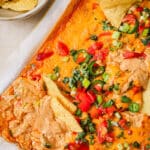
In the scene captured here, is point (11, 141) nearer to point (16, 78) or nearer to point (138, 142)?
point (16, 78)

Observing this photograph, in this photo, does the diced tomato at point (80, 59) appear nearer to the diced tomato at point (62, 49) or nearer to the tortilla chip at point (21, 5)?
the diced tomato at point (62, 49)

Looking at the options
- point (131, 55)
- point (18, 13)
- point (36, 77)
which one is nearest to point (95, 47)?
point (131, 55)

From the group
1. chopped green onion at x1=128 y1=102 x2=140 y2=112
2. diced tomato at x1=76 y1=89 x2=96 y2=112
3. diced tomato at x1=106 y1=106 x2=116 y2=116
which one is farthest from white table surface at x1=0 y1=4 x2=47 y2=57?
chopped green onion at x1=128 y1=102 x2=140 y2=112

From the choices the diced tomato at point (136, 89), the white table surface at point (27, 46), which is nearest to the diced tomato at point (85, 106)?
the diced tomato at point (136, 89)

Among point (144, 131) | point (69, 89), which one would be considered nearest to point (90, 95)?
point (69, 89)

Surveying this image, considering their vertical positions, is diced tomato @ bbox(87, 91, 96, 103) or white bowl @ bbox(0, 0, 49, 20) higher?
white bowl @ bbox(0, 0, 49, 20)

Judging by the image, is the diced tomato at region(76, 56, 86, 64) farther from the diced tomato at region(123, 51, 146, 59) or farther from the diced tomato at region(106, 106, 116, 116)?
the diced tomato at region(106, 106, 116, 116)
